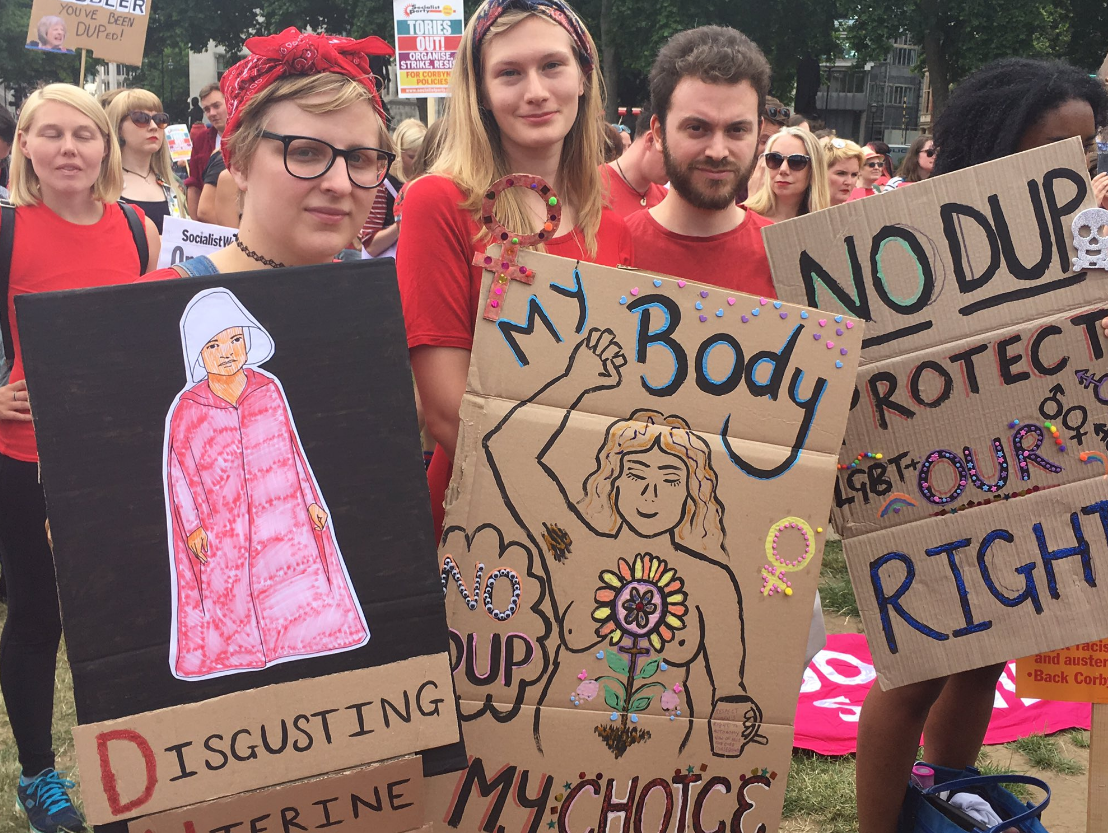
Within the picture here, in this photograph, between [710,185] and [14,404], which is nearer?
[710,185]

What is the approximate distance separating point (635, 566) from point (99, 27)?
21.1ft

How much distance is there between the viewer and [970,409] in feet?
Result: 6.10

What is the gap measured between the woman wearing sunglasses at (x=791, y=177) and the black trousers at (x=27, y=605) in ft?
9.04

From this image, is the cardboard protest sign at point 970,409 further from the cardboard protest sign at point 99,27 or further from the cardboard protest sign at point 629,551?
the cardboard protest sign at point 99,27

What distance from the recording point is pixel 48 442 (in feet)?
4.19

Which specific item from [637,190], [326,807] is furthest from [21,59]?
[326,807]

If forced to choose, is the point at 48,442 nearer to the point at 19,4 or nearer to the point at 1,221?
the point at 1,221

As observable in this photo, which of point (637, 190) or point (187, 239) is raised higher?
point (637, 190)

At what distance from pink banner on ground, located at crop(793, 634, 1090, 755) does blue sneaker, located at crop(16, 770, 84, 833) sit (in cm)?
207

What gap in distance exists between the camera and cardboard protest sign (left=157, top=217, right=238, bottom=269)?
3.29 m

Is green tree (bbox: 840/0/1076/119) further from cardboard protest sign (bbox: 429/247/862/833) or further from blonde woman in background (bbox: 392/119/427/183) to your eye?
cardboard protest sign (bbox: 429/247/862/833)

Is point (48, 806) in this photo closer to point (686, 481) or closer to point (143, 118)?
point (686, 481)

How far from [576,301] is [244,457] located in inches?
23.1

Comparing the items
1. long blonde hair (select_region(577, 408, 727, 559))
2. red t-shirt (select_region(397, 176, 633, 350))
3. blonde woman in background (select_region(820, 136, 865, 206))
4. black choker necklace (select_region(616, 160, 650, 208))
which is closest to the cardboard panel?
long blonde hair (select_region(577, 408, 727, 559))
